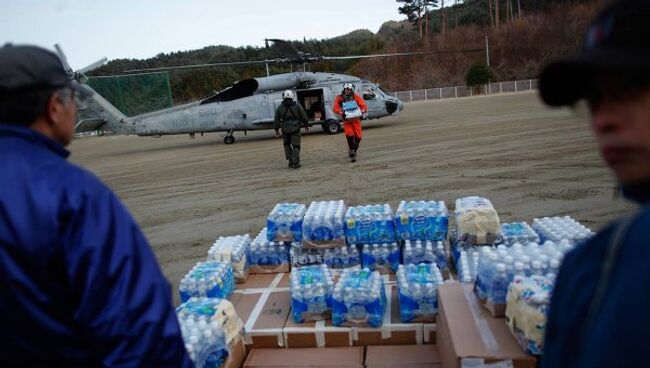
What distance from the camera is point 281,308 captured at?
3887 millimetres

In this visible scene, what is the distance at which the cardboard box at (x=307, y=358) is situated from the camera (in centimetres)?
328

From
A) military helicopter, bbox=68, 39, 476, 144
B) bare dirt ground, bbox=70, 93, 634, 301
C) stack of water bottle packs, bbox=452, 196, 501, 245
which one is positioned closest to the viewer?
stack of water bottle packs, bbox=452, 196, 501, 245

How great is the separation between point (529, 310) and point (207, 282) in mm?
2518

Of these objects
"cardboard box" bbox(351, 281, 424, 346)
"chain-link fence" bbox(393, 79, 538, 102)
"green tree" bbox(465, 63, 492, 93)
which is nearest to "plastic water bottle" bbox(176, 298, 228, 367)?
"cardboard box" bbox(351, 281, 424, 346)

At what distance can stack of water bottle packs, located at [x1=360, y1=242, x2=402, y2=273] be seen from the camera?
4.39 metres

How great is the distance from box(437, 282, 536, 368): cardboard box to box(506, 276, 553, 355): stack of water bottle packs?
77 mm

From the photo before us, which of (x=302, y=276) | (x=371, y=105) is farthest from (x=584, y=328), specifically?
(x=371, y=105)

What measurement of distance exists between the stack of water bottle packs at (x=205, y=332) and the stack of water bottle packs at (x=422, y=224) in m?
1.89

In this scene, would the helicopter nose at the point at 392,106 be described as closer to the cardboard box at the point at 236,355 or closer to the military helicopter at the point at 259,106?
the military helicopter at the point at 259,106

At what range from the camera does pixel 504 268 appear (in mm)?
3027

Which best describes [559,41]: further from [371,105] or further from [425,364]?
[425,364]

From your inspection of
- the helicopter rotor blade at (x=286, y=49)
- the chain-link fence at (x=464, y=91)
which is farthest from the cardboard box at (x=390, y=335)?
the chain-link fence at (x=464, y=91)

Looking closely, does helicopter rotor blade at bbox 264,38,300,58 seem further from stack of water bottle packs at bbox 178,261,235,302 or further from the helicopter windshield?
stack of water bottle packs at bbox 178,261,235,302

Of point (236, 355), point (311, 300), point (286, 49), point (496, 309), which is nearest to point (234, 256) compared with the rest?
point (311, 300)
